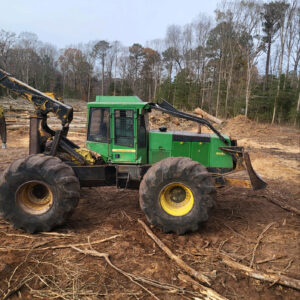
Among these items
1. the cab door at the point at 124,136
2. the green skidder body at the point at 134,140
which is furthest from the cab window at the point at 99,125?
the cab door at the point at 124,136

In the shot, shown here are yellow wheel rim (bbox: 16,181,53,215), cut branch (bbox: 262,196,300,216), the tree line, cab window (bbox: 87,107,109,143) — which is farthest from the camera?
the tree line

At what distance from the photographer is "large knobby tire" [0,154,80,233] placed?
4.45 m

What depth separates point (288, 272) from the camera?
145 inches

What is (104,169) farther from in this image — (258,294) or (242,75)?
(242,75)

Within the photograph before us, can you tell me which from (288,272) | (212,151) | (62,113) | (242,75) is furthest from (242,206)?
(242,75)

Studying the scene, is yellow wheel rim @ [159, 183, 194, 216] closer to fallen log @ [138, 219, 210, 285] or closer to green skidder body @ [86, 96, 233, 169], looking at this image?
fallen log @ [138, 219, 210, 285]

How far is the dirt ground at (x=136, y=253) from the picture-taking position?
3238 millimetres

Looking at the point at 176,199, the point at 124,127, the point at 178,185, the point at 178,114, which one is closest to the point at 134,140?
the point at 124,127

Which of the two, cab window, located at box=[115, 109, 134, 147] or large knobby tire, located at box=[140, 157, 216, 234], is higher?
cab window, located at box=[115, 109, 134, 147]

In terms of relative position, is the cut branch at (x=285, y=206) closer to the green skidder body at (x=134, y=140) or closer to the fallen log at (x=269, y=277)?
the green skidder body at (x=134, y=140)

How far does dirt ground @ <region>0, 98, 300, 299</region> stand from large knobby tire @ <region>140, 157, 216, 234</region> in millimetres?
297

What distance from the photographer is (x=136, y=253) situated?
4.03m

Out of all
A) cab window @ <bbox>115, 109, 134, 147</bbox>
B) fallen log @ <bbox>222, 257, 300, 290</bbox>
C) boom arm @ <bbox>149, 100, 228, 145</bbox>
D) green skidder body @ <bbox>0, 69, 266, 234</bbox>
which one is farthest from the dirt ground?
boom arm @ <bbox>149, 100, 228, 145</bbox>

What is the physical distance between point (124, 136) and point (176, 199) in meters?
1.60
